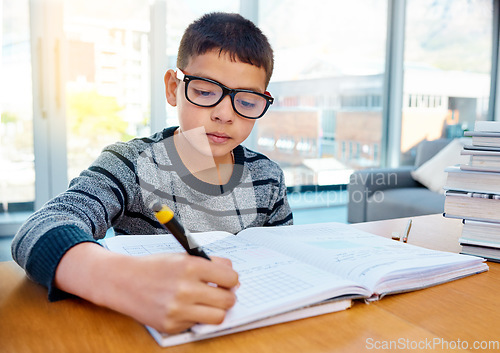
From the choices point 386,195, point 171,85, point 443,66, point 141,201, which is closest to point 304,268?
point 141,201

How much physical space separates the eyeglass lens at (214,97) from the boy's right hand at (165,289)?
1.63ft

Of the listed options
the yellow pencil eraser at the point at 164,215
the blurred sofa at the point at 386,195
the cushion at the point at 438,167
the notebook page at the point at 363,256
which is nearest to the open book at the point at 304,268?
the notebook page at the point at 363,256

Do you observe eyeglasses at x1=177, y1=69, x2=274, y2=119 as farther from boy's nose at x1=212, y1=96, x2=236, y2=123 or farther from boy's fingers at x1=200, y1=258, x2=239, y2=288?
boy's fingers at x1=200, y1=258, x2=239, y2=288

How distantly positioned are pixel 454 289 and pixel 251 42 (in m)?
0.68

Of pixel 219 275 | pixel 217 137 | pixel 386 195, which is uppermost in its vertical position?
pixel 217 137

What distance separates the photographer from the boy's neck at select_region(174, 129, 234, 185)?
110 cm

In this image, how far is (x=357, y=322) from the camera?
52cm

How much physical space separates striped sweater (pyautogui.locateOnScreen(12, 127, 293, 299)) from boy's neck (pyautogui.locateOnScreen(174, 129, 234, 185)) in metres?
0.02

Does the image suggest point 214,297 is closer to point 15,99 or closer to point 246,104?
point 246,104

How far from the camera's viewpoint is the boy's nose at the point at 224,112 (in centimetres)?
93

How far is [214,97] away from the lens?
3.04 feet

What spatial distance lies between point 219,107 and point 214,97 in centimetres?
2

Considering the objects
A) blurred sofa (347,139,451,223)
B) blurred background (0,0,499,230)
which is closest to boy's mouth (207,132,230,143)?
blurred sofa (347,139,451,223)

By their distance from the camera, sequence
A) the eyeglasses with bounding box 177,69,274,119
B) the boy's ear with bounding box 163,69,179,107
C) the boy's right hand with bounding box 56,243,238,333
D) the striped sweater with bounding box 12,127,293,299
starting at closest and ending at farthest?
the boy's right hand with bounding box 56,243,238,333
the striped sweater with bounding box 12,127,293,299
the eyeglasses with bounding box 177,69,274,119
the boy's ear with bounding box 163,69,179,107
